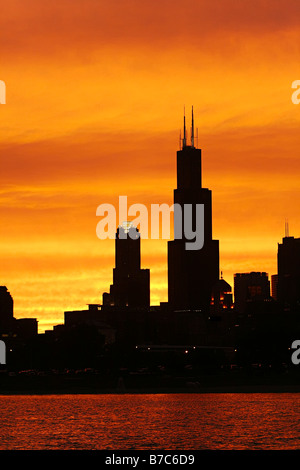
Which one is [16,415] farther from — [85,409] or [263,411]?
[263,411]

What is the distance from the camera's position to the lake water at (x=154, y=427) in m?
121

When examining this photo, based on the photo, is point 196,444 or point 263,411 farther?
point 263,411

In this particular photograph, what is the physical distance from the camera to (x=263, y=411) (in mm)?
174125

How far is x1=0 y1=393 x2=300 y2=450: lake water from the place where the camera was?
121 metres

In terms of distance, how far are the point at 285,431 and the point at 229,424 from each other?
12.9 m

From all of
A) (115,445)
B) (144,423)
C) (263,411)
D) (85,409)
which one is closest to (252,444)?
(115,445)

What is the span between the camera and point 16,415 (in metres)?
172

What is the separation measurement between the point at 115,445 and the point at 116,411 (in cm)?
6090

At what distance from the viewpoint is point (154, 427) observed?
143 m

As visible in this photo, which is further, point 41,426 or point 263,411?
point 263,411

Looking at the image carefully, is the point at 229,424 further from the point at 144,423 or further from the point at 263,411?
the point at 263,411
